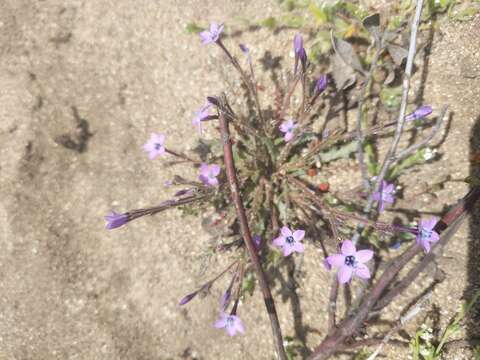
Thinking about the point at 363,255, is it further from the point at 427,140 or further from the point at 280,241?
the point at 427,140

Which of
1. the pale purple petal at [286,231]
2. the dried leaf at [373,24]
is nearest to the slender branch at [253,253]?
the pale purple petal at [286,231]

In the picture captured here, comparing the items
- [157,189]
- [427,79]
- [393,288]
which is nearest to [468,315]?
[393,288]

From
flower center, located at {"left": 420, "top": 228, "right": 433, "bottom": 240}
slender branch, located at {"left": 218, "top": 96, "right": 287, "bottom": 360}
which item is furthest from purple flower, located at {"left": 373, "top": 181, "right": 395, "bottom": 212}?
slender branch, located at {"left": 218, "top": 96, "right": 287, "bottom": 360}

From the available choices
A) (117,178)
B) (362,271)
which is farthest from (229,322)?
(117,178)

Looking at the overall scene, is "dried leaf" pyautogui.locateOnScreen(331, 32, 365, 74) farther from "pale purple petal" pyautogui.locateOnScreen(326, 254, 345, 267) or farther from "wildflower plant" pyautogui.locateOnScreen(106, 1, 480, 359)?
"pale purple petal" pyautogui.locateOnScreen(326, 254, 345, 267)

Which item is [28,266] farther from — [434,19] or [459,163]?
[434,19]

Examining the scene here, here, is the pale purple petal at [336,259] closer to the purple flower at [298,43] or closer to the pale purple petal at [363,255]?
the pale purple petal at [363,255]
